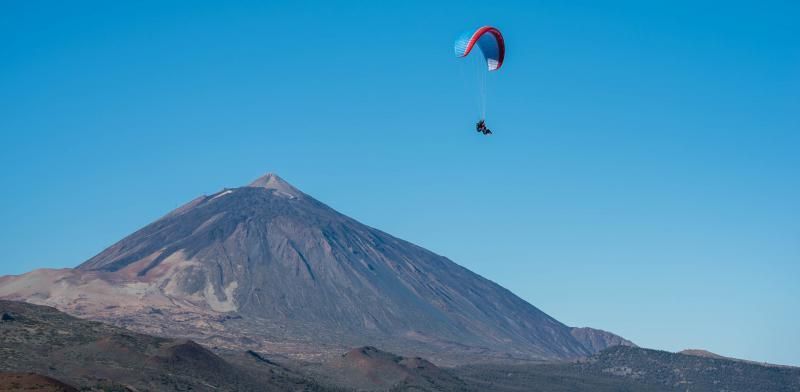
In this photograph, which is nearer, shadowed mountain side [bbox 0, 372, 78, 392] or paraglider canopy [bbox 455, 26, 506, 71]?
paraglider canopy [bbox 455, 26, 506, 71]

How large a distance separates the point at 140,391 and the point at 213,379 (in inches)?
771

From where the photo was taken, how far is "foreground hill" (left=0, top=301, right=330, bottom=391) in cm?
12150

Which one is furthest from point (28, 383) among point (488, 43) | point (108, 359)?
point (488, 43)

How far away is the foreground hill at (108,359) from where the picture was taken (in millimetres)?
121500

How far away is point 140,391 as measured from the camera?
118 metres

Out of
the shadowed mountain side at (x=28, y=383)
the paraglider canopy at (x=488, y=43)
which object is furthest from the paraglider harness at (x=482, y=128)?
the shadowed mountain side at (x=28, y=383)

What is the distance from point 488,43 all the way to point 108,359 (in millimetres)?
66439

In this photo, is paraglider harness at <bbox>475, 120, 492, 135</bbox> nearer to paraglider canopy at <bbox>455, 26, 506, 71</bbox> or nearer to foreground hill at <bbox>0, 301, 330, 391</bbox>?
paraglider canopy at <bbox>455, 26, 506, 71</bbox>

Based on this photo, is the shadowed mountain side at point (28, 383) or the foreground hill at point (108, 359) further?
the foreground hill at point (108, 359)

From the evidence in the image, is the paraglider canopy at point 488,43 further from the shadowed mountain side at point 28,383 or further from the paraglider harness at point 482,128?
the shadowed mountain side at point 28,383

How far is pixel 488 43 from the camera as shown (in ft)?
291

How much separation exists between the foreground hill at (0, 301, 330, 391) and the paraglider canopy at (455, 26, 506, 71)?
5176 centimetres

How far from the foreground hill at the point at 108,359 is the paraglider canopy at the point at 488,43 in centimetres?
5176

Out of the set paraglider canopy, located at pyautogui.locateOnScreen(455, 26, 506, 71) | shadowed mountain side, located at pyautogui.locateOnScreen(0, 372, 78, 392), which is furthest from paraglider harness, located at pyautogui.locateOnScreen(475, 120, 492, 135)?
shadowed mountain side, located at pyautogui.locateOnScreen(0, 372, 78, 392)
